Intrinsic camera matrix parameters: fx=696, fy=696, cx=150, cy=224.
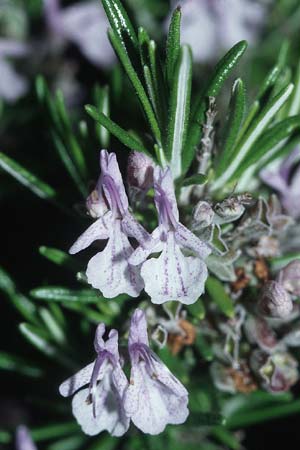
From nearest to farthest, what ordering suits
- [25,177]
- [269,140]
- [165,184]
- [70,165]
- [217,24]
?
[165,184], [269,140], [25,177], [70,165], [217,24]

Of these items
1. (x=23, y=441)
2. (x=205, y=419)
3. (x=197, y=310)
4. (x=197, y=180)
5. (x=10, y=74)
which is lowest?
(x=205, y=419)

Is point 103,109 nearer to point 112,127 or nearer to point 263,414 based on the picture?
point 112,127

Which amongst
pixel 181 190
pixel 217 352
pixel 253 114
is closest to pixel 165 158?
pixel 181 190

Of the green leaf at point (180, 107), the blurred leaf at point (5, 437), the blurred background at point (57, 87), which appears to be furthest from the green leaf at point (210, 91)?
the blurred leaf at point (5, 437)

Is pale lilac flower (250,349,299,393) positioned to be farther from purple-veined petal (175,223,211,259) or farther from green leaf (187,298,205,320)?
purple-veined petal (175,223,211,259)

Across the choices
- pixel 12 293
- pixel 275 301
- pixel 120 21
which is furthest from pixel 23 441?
pixel 120 21

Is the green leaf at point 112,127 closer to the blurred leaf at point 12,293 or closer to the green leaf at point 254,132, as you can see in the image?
the green leaf at point 254,132

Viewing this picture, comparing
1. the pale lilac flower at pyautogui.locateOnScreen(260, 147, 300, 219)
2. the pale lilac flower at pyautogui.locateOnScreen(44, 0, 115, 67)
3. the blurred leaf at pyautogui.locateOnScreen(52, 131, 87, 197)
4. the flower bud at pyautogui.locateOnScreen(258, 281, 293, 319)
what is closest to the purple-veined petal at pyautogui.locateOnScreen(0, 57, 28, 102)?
the pale lilac flower at pyautogui.locateOnScreen(44, 0, 115, 67)
